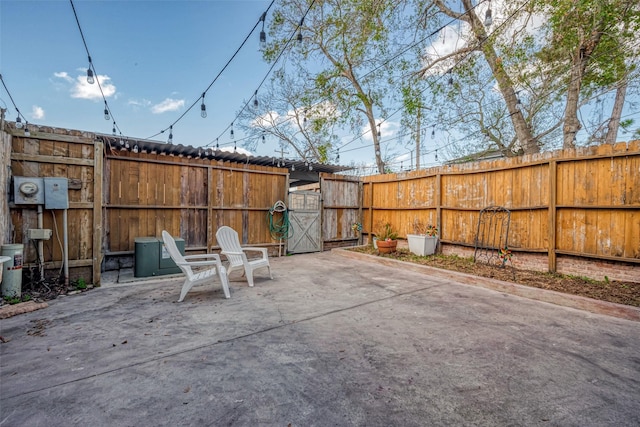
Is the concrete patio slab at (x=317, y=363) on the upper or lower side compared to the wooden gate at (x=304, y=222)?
lower

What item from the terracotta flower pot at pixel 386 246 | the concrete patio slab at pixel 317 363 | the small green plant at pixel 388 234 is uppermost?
the small green plant at pixel 388 234

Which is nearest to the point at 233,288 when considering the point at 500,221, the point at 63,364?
the point at 63,364

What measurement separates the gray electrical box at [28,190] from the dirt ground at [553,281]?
613 centimetres

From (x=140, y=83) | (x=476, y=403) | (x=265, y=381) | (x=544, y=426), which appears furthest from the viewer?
(x=140, y=83)

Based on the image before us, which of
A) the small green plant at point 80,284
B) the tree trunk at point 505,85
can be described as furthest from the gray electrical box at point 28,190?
the tree trunk at point 505,85

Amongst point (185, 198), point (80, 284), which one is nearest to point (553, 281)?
point (185, 198)

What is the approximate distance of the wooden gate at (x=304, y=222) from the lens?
707 centimetres

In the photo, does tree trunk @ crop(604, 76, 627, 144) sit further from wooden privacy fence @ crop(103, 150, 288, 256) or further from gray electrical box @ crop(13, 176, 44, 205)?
gray electrical box @ crop(13, 176, 44, 205)

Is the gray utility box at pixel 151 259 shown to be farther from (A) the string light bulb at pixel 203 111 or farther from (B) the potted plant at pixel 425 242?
(B) the potted plant at pixel 425 242

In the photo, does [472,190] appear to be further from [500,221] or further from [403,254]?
[403,254]

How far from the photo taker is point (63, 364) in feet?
6.21

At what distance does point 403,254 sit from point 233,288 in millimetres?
4142

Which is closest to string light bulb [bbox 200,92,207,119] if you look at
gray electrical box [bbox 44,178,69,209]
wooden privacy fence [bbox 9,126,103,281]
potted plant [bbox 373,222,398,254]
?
wooden privacy fence [bbox 9,126,103,281]

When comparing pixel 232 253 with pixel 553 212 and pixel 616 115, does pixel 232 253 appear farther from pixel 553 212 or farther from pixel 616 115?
pixel 616 115
